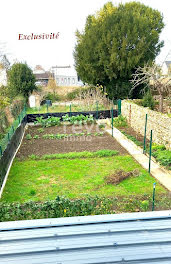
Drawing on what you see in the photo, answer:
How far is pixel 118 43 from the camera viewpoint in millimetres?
20344

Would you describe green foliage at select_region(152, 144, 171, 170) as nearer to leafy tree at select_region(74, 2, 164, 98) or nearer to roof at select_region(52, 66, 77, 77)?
leafy tree at select_region(74, 2, 164, 98)

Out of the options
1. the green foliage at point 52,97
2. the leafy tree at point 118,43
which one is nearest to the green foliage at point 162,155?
the leafy tree at point 118,43

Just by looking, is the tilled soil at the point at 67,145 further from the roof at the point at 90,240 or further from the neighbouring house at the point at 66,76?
the neighbouring house at the point at 66,76

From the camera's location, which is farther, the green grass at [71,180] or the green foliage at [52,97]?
the green foliage at [52,97]

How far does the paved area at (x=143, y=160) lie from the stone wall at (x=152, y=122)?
1.07 m

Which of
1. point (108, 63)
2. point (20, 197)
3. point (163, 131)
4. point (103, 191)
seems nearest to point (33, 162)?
point (20, 197)

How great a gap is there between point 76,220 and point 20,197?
4.63 metres

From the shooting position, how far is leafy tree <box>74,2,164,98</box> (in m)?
20.1

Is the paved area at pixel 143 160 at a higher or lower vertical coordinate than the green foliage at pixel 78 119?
lower

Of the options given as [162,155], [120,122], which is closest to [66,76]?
[120,122]

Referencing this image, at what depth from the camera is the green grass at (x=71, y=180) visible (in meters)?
6.92

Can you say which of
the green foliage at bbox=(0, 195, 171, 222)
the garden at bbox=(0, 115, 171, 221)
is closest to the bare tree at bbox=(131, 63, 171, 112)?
the garden at bbox=(0, 115, 171, 221)

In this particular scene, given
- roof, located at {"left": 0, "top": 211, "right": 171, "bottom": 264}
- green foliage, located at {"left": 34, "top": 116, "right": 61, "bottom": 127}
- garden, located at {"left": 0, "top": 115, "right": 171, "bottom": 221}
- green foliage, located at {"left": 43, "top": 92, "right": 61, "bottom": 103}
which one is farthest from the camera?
green foliage, located at {"left": 43, "top": 92, "right": 61, "bottom": 103}

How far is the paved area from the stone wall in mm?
1065
